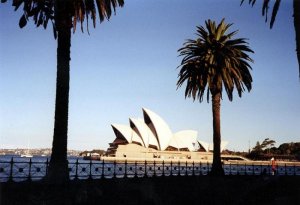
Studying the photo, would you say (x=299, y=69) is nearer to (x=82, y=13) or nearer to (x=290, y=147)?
(x=82, y=13)

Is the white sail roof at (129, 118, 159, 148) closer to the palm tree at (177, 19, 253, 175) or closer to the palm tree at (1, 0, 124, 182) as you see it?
the palm tree at (177, 19, 253, 175)

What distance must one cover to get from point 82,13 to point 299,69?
12.2 m

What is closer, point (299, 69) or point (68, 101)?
point (299, 69)

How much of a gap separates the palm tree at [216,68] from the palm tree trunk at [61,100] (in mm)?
13721

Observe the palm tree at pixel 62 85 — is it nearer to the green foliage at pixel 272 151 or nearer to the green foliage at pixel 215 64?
the green foliage at pixel 215 64

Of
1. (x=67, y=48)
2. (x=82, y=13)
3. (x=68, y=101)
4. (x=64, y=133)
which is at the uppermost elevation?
(x=82, y=13)

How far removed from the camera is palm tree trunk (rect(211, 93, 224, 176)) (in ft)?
94.3

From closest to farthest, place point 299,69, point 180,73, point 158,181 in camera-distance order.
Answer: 1. point 299,69
2. point 158,181
3. point 180,73

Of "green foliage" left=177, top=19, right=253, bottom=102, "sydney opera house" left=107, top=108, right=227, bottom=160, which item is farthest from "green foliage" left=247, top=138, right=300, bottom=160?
"green foliage" left=177, top=19, right=253, bottom=102

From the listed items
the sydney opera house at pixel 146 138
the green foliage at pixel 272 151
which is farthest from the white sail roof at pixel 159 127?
the green foliage at pixel 272 151

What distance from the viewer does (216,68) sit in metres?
29.4

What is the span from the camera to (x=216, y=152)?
29.1 metres

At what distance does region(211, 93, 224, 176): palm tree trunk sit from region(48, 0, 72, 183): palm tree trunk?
14.4 meters

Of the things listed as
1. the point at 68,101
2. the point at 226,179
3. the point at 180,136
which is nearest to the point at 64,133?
the point at 68,101
